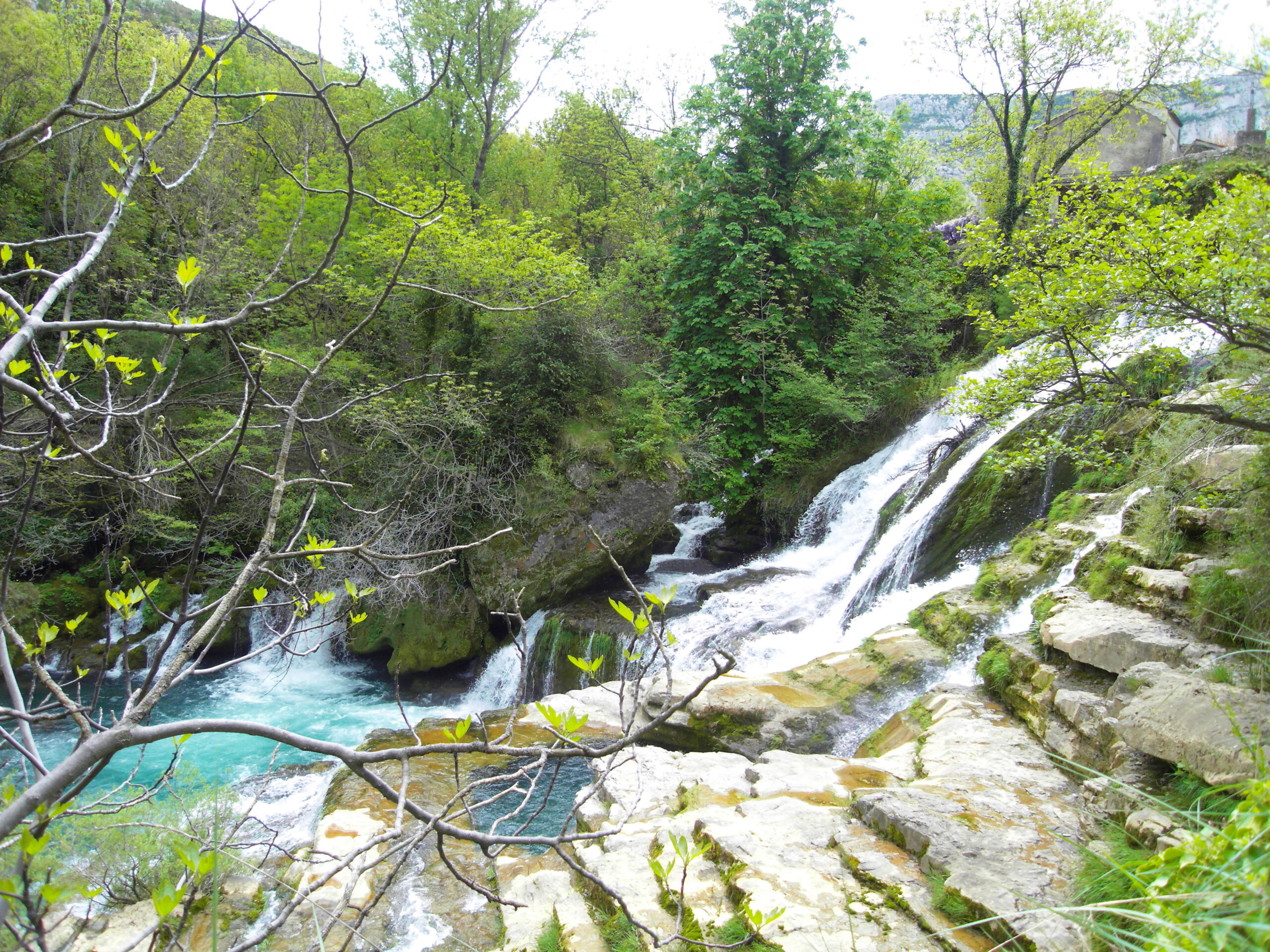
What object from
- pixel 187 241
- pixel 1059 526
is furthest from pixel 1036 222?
pixel 187 241

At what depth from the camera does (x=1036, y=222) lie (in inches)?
257

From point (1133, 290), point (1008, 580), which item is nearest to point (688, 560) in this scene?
point (1008, 580)

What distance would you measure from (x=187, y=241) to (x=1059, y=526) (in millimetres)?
13931

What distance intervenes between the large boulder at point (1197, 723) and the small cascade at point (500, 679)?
7.08 m

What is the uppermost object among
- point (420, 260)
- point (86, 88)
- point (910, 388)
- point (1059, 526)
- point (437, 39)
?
point (437, 39)

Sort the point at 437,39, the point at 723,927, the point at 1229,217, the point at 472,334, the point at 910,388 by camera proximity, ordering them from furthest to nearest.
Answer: the point at 437,39, the point at 910,388, the point at 472,334, the point at 1229,217, the point at 723,927

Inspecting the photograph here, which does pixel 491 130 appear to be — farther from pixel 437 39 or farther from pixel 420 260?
pixel 420 260

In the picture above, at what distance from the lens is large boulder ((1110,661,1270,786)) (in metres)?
3.26

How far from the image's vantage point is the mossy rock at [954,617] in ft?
24.1

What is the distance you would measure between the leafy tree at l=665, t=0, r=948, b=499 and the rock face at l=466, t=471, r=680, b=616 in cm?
246

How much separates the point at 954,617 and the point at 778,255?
9110mm

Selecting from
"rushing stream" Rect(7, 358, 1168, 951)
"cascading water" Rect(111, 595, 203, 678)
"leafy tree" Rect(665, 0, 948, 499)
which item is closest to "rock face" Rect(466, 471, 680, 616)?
"rushing stream" Rect(7, 358, 1168, 951)

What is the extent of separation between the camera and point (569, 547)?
1052cm

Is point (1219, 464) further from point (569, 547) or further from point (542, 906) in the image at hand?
point (569, 547)
